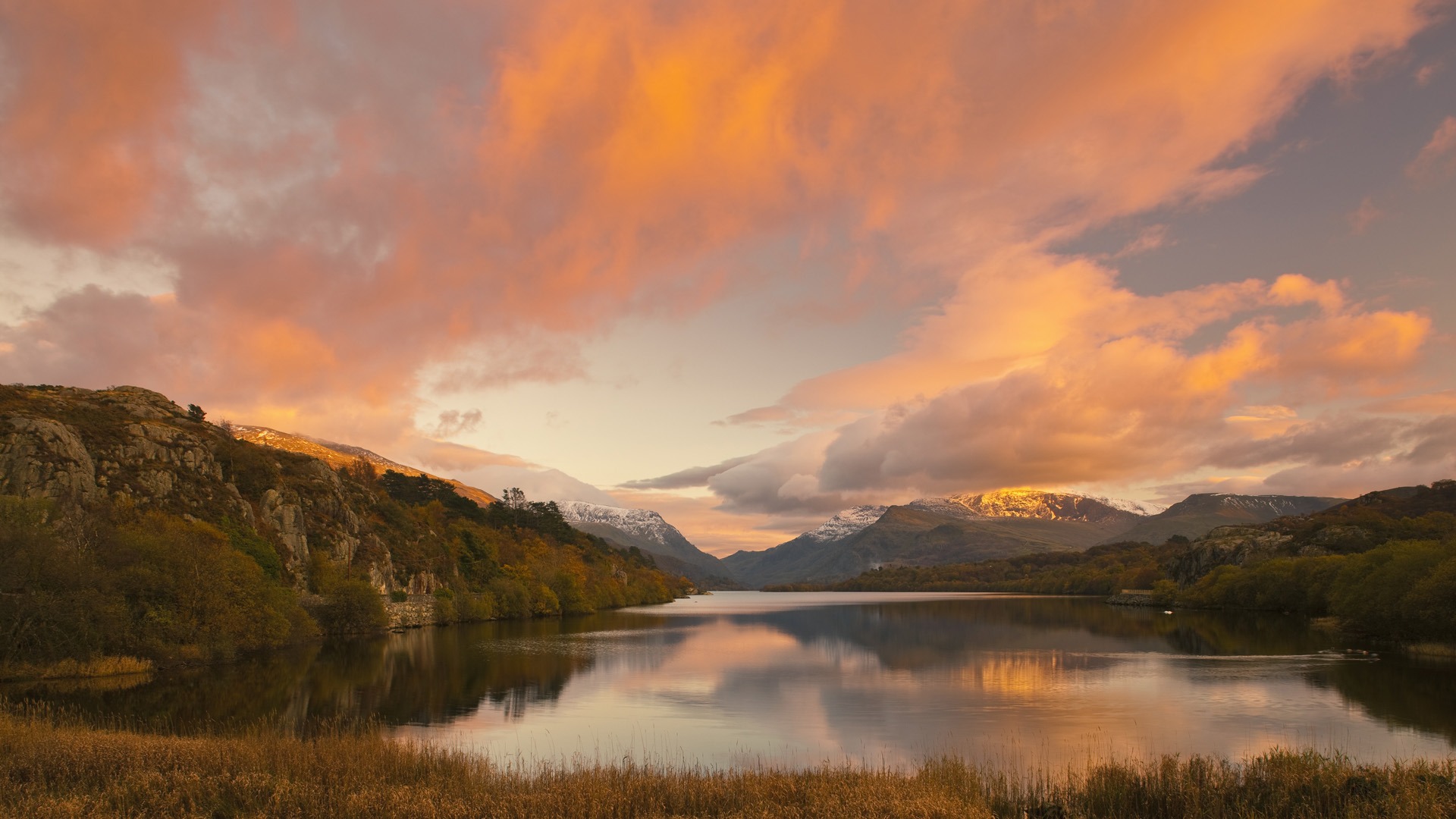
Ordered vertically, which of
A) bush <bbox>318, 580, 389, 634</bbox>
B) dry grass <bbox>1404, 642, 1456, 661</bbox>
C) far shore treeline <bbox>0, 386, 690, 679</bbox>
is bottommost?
dry grass <bbox>1404, 642, 1456, 661</bbox>

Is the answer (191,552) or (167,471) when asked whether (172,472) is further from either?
(191,552)

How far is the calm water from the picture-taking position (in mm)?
29953

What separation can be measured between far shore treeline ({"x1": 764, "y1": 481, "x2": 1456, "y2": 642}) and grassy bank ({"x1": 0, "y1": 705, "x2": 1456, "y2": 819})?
170ft

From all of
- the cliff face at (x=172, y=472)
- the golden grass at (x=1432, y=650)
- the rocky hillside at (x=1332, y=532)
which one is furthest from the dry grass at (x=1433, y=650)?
the cliff face at (x=172, y=472)

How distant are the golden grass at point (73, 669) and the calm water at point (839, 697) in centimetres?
203

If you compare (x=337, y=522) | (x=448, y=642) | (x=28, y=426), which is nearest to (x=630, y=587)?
(x=337, y=522)

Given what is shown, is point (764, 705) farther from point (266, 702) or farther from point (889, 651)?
point (889, 651)

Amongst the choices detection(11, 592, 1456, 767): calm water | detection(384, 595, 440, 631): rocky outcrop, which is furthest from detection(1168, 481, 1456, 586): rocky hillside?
detection(384, 595, 440, 631): rocky outcrop

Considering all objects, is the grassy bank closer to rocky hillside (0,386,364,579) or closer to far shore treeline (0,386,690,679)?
far shore treeline (0,386,690,679)

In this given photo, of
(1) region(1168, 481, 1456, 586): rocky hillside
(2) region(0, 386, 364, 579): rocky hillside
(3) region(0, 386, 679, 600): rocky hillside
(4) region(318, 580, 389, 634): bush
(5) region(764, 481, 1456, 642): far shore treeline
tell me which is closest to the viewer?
(2) region(0, 386, 364, 579): rocky hillside

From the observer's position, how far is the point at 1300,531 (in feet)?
470

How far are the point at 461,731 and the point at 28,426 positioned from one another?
51532 millimetres

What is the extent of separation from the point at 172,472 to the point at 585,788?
72.3 m

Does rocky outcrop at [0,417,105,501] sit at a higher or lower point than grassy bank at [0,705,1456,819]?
higher
